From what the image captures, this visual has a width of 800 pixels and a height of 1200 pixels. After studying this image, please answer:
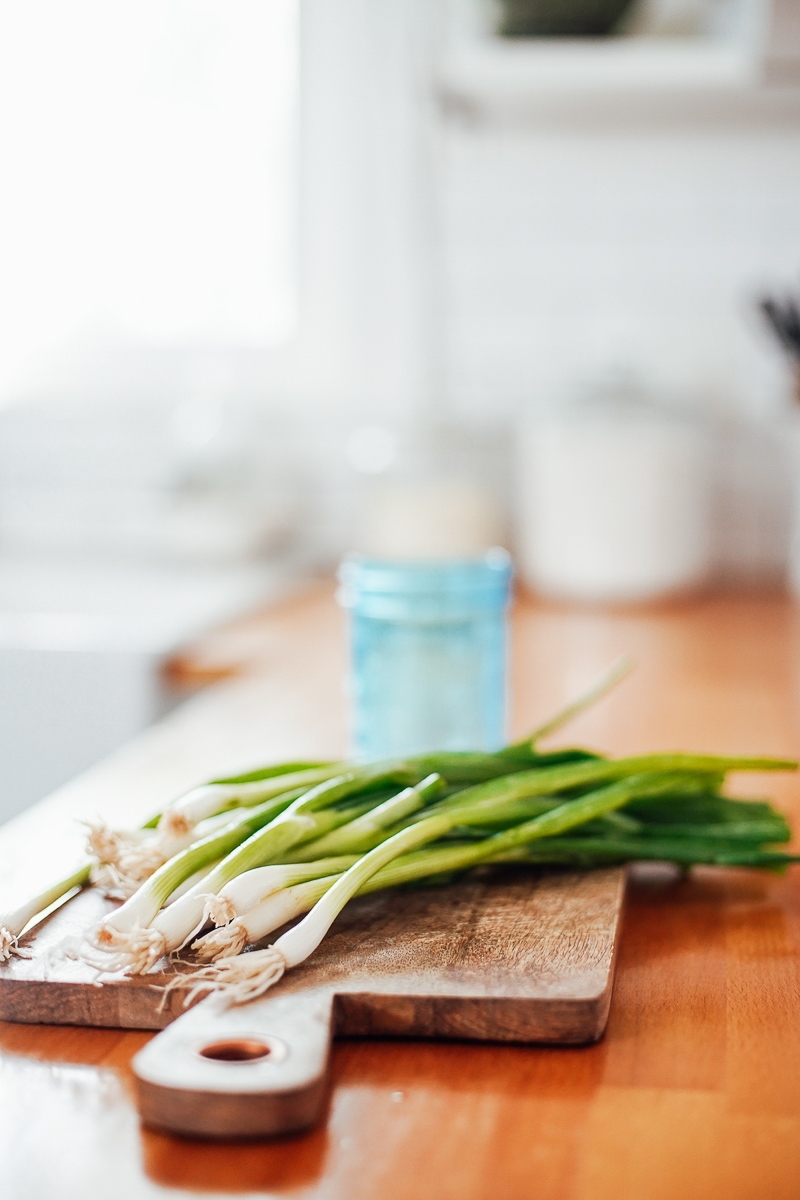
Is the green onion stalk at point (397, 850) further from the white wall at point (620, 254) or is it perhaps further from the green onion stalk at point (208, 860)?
the white wall at point (620, 254)

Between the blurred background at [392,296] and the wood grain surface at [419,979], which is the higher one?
the blurred background at [392,296]

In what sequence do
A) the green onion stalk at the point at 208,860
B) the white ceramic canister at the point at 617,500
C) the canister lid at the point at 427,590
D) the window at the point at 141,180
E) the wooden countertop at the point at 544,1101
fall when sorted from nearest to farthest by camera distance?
the wooden countertop at the point at 544,1101 < the green onion stalk at the point at 208,860 < the canister lid at the point at 427,590 < the white ceramic canister at the point at 617,500 < the window at the point at 141,180

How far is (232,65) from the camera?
6.99 feet

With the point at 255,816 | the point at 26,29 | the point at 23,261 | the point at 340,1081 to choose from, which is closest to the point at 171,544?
the point at 23,261

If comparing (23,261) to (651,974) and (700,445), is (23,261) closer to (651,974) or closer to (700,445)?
(700,445)

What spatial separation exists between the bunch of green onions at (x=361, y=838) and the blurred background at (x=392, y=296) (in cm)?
99

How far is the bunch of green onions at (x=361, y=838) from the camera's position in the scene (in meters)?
0.54

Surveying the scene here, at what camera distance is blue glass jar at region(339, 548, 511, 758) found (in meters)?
0.89

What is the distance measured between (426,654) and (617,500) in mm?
955

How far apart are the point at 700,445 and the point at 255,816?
1338 millimetres

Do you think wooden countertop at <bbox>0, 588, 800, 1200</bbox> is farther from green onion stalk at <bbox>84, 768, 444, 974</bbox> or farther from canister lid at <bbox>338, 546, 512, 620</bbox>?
canister lid at <bbox>338, 546, 512, 620</bbox>

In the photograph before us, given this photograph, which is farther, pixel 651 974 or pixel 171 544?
pixel 171 544

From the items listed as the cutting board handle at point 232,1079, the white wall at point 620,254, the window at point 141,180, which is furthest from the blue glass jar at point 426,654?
the window at point 141,180

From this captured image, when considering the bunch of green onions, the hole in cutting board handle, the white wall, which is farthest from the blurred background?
the hole in cutting board handle
